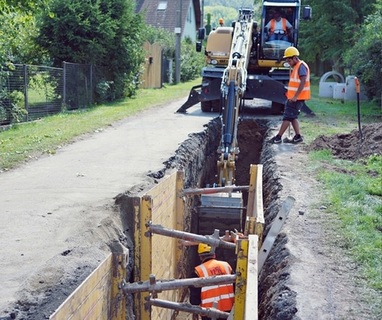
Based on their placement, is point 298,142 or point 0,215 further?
point 298,142

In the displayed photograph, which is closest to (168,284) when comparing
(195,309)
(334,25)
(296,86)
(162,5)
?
(195,309)

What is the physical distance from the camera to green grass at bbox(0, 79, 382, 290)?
622cm

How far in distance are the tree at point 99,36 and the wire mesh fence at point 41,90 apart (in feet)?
2.11

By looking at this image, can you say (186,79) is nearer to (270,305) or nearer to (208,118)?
(208,118)

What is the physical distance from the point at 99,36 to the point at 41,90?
12.0ft

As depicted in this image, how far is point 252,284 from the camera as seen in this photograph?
466 centimetres

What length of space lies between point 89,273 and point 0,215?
7.09 ft

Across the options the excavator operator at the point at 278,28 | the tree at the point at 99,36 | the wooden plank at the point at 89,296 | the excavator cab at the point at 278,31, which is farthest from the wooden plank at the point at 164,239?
the tree at the point at 99,36

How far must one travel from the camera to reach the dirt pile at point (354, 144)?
36.8 ft

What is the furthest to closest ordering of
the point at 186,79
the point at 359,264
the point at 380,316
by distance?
the point at 186,79
the point at 359,264
the point at 380,316

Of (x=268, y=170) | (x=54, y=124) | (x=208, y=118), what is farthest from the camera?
(x=208, y=118)

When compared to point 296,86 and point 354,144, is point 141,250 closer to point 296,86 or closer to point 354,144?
point 296,86

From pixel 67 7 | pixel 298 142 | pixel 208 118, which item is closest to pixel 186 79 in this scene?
pixel 67 7

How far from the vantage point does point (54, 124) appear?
14.5 m
